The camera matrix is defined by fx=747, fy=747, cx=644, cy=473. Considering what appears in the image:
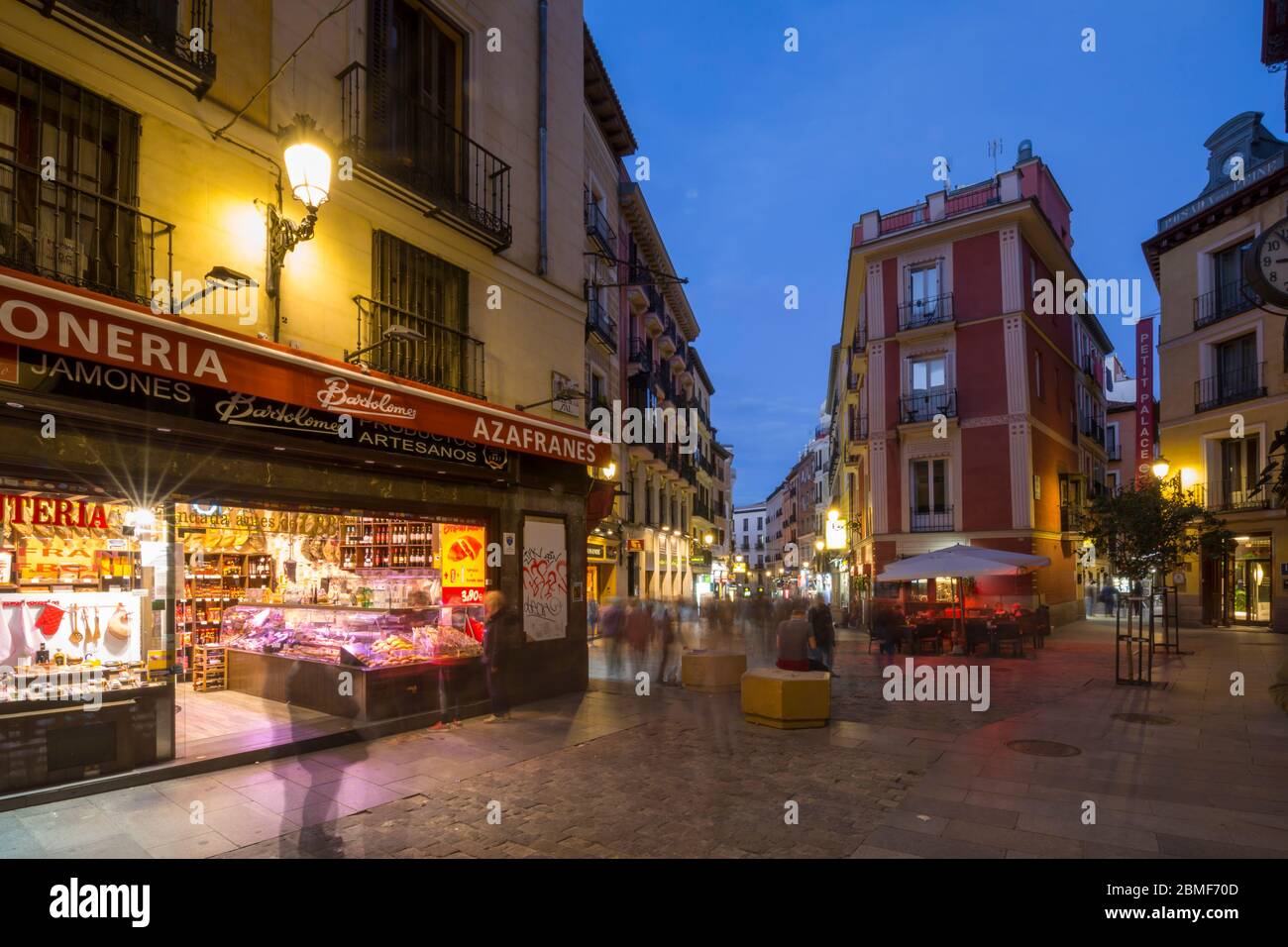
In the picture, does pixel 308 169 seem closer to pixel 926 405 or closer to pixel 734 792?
pixel 734 792

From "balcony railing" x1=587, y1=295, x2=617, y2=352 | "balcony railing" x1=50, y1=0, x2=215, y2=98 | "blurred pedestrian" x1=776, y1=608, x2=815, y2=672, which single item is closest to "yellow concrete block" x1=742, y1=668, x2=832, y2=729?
"blurred pedestrian" x1=776, y1=608, x2=815, y2=672

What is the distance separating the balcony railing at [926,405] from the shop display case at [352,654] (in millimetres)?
19327

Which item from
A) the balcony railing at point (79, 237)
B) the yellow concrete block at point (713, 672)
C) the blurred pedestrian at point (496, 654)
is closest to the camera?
the balcony railing at point (79, 237)

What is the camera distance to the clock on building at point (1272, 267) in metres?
7.41

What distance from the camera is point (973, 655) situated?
1683 centimetres

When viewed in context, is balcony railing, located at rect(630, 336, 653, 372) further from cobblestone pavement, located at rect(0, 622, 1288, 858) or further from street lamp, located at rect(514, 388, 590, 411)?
cobblestone pavement, located at rect(0, 622, 1288, 858)

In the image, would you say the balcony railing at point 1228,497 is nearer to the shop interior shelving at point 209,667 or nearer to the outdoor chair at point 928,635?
the outdoor chair at point 928,635

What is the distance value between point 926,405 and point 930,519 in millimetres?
3896

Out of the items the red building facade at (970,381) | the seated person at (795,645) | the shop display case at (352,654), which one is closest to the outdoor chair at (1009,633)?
the red building facade at (970,381)

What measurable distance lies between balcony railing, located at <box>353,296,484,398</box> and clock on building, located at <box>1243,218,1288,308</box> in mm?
9045

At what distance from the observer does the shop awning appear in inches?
215

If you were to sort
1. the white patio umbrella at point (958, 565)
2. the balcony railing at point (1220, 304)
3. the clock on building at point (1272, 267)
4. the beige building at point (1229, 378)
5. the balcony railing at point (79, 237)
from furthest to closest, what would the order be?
the balcony railing at point (1220, 304) < the beige building at point (1229, 378) < the white patio umbrella at point (958, 565) < the clock on building at point (1272, 267) < the balcony railing at point (79, 237)

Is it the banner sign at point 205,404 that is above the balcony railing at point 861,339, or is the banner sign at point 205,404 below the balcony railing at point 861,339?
below
